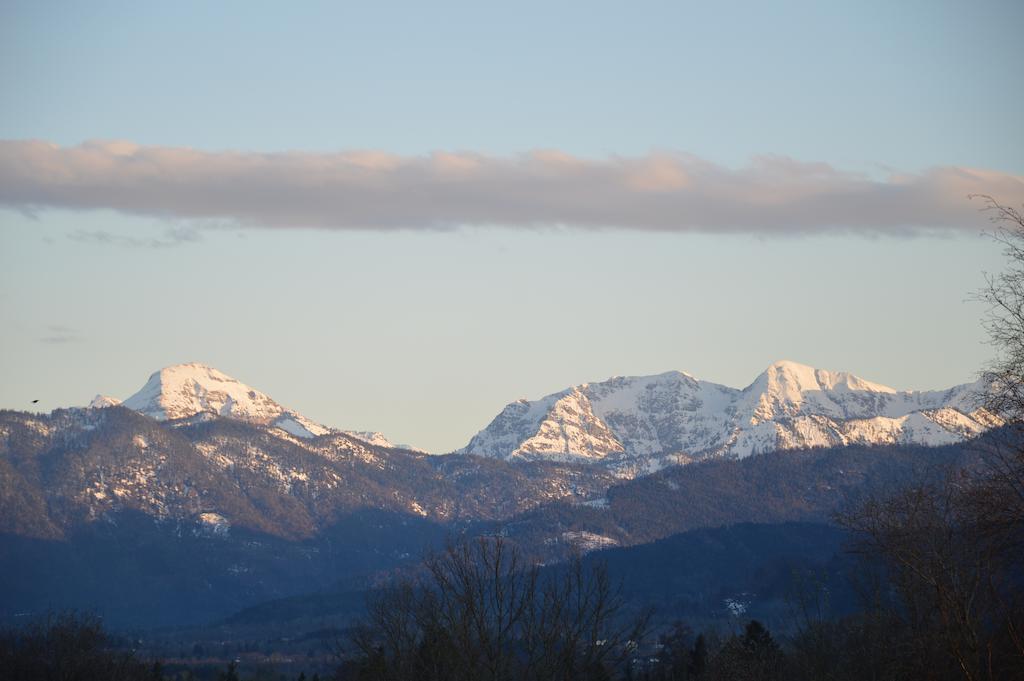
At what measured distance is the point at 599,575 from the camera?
8644 cm

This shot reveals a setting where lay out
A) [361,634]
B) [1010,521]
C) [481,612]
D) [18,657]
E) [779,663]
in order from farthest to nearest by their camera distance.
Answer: [18,657] → [779,663] → [361,634] → [481,612] → [1010,521]

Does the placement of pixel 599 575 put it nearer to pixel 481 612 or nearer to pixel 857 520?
pixel 481 612

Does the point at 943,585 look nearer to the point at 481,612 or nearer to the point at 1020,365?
the point at 1020,365

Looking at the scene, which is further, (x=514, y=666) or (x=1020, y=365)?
(x=514, y=666)

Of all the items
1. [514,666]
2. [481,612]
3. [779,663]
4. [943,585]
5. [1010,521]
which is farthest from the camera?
[779,663]

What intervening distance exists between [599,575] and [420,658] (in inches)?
504

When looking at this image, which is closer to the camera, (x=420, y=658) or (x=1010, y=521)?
(x=1010, y=521)

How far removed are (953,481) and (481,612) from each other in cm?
3706

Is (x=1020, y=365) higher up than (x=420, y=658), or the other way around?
(x=1020, y=365)

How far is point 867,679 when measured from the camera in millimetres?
78188

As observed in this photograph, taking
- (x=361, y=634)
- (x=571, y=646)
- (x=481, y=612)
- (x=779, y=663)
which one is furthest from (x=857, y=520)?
(x=779, y=663)

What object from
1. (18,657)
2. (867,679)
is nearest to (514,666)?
(867,679)

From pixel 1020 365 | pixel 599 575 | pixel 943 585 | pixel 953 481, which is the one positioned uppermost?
pixel 1020 365

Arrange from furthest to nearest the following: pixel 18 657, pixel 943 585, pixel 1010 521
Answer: pixel 18 657 → pixel 943 585 → pixel 1010 521
